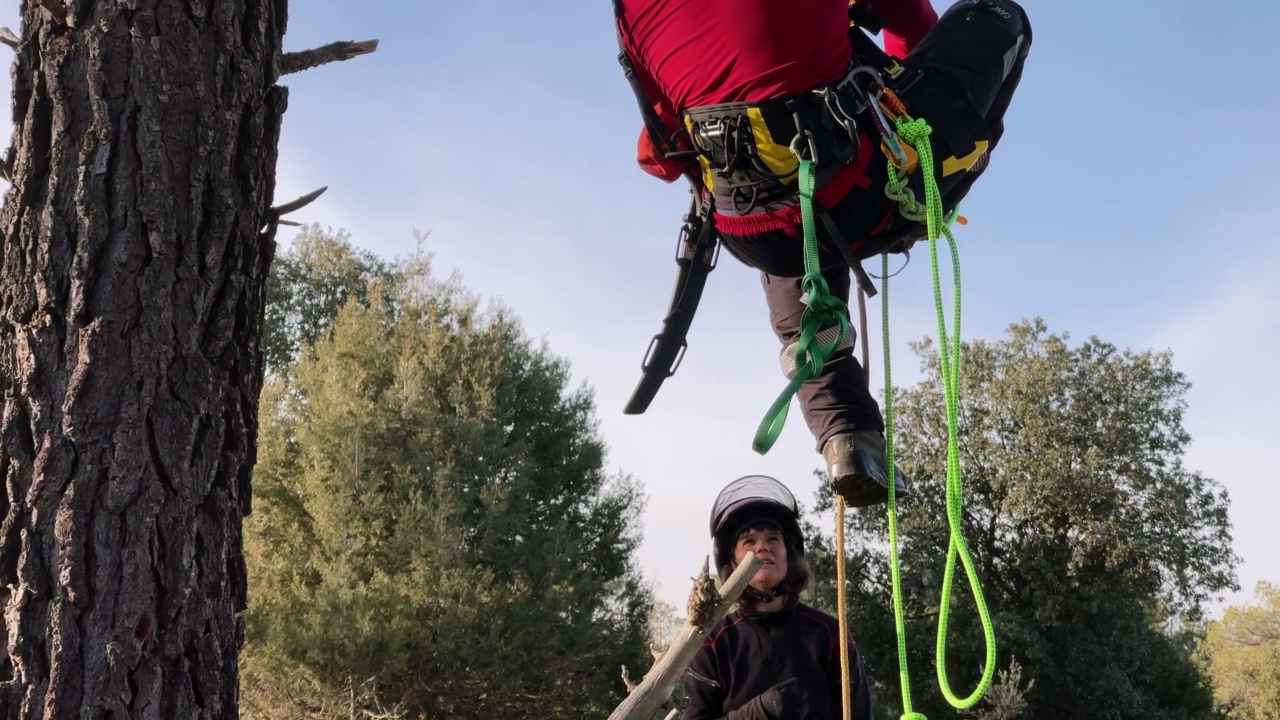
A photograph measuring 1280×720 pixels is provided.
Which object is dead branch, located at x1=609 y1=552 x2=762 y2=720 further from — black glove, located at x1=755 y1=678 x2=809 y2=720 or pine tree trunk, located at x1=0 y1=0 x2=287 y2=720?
pine tree trunk, located at x1=0 y1=0 x2=287 y2=720

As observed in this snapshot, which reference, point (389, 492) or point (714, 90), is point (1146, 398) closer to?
point (389, 492)

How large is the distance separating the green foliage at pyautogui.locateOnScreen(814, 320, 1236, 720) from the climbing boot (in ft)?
59.7

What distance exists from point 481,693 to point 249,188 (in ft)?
49.6

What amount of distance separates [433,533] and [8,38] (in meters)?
14.9

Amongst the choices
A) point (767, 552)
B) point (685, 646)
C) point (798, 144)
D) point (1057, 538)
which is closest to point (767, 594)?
point (767, 552)

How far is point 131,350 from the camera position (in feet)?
5.70

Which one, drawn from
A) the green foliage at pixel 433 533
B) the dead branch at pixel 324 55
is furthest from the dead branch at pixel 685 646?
the green foliage at pixel 433 533

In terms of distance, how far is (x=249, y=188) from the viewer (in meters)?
1.94

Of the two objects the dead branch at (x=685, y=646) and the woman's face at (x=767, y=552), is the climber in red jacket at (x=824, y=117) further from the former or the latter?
the woman's face at (x=767, y=552)

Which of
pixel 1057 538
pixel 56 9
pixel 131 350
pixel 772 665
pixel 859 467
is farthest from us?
pixel 1057 538

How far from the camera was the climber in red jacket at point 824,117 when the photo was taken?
1863mm

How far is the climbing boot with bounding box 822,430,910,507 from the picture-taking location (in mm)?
2150

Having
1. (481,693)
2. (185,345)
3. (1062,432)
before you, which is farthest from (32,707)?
(1062,432)

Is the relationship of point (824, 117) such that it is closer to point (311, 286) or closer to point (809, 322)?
point (809, 322)
